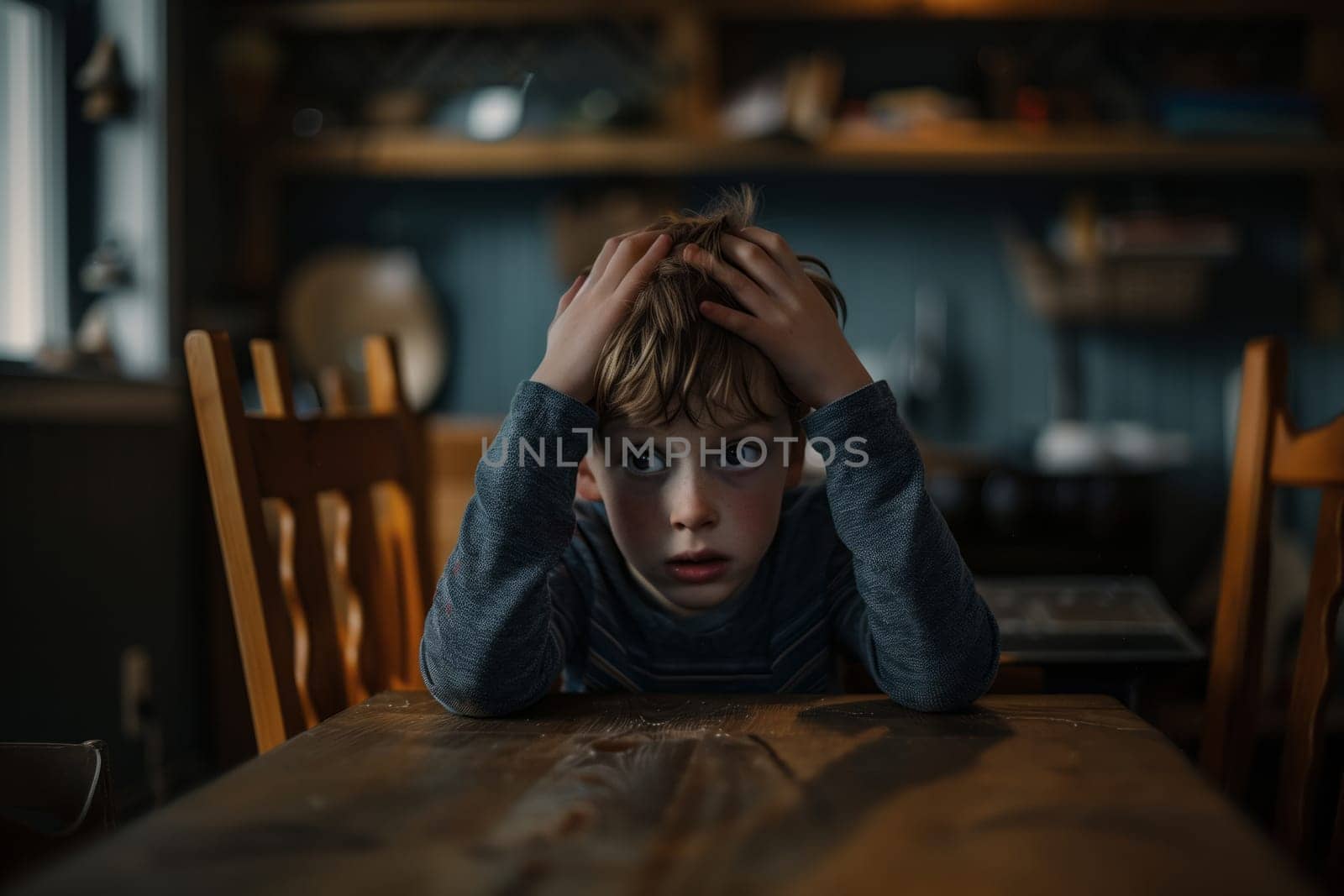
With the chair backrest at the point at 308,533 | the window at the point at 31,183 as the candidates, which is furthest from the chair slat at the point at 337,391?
the window at the point at 31,183

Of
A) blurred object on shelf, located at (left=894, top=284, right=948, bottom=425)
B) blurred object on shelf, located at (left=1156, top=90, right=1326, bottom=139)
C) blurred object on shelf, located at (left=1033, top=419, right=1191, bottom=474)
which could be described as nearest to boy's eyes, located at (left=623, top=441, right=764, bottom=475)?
blurred object on shelf, located at (left=1033, top=419, right=1191, bottom=474)

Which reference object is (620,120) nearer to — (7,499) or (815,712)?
(7,499)

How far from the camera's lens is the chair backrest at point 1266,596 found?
2.82 feet

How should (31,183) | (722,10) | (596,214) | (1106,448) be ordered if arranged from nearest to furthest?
(31,183), (1106,448), (722,10), (596,214)

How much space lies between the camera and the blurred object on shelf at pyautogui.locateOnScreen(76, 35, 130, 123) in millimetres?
2457

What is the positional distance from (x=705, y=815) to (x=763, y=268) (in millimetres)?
431

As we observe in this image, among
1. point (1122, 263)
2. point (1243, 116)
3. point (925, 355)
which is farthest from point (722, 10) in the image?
point (1243, 116)

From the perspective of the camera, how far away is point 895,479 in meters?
0.78

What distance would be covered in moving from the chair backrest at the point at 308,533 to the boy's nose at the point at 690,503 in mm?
312

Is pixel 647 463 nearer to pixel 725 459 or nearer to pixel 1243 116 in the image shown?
pixel 725 459

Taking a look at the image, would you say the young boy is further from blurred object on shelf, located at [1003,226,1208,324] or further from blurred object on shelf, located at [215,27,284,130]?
blurred object on shelf, located at [215,27,284,130]

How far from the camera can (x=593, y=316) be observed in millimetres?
802

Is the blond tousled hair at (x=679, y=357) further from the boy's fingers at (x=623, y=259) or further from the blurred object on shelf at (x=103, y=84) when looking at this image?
the blurred object on shelf at (x=103, y=84)

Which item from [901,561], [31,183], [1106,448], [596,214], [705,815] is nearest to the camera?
[705,815]
